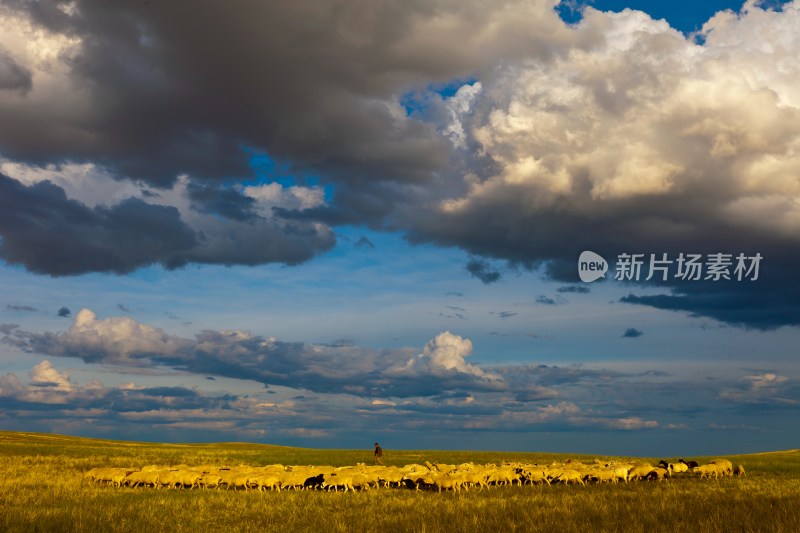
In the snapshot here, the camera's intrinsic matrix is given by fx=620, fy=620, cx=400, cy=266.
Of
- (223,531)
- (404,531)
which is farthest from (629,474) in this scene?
(223,531)

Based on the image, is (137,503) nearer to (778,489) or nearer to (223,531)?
(223,531)

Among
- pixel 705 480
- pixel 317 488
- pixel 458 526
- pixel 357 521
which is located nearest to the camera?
pixel 458 526

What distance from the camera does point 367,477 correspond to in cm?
3105

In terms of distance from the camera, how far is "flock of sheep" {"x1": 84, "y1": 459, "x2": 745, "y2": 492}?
30.5m

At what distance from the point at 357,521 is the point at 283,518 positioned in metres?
2.79

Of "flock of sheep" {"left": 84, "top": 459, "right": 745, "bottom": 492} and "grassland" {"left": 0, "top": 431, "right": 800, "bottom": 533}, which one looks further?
"flock of sheep" {"left": 84, "top": 459, "right": 745, "bottom": 492}

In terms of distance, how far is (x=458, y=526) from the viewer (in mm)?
18078

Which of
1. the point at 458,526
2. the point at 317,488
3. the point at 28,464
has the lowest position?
the point at 28,464

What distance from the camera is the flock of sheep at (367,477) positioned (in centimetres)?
3050

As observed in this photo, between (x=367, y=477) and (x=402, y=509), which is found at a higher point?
(x=402, y=509)

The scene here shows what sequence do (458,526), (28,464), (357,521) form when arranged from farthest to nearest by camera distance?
(28,464)
(357,521)
(458,526)

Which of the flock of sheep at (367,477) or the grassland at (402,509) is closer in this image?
the grassland at (402,509)

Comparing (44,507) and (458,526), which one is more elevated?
(458,526)

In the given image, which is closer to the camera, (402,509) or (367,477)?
(402,509)
